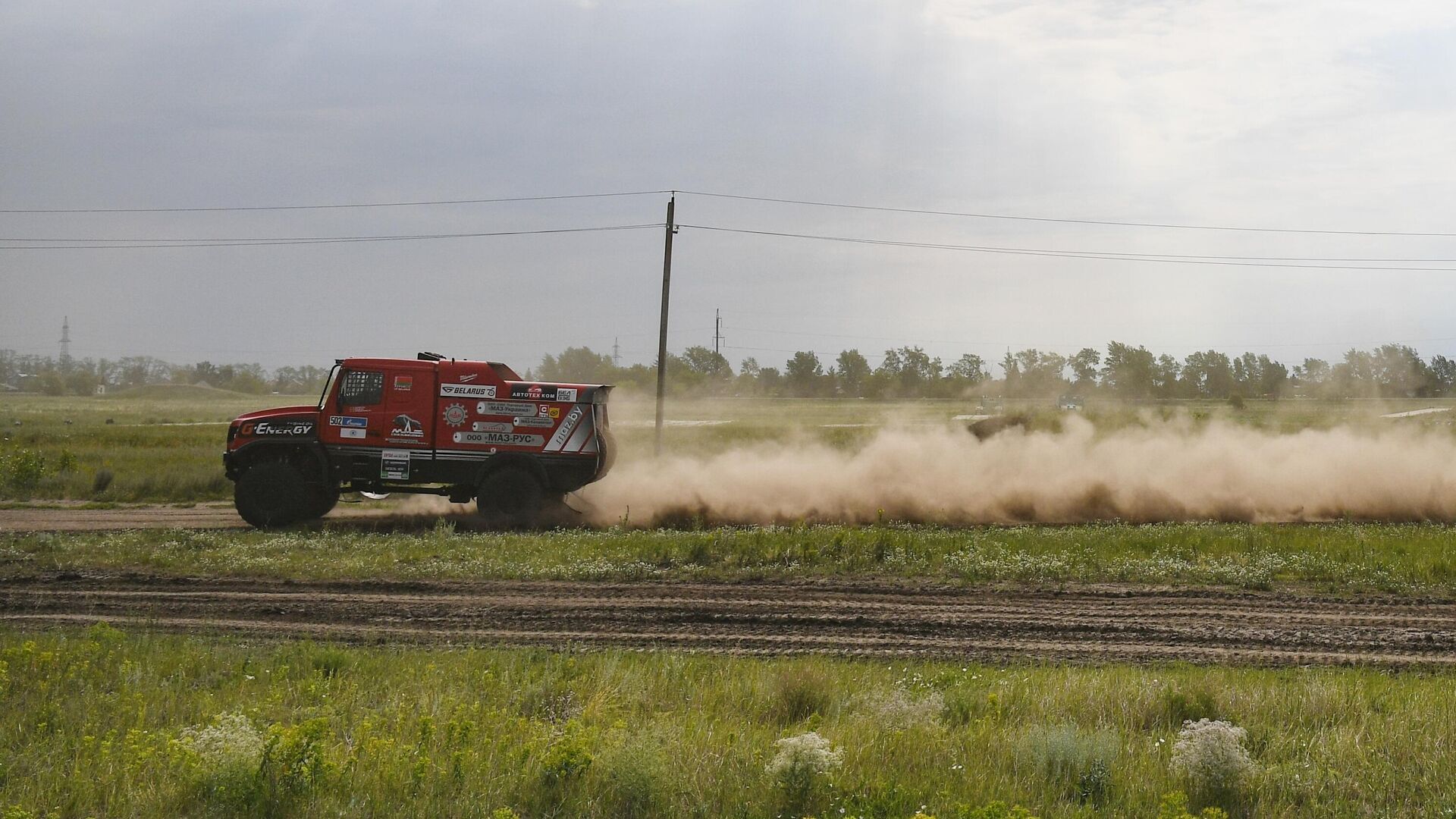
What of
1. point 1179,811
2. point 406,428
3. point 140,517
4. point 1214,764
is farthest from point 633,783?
point 140,517

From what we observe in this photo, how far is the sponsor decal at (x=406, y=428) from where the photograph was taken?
20.6 m

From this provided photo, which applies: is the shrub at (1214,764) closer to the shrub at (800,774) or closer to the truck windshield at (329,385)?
→ the shrub at (800,774)

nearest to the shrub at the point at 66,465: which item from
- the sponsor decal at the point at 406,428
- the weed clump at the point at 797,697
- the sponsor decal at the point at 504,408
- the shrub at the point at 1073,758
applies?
the sponsor decal at the point at 406,428

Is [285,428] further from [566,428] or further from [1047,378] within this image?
[1047,378]

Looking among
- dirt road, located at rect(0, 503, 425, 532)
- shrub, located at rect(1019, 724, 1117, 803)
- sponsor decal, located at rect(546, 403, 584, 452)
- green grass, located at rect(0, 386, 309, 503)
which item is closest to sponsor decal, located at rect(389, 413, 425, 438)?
sponsor decal, located at rect(546, 403, 584, 452)

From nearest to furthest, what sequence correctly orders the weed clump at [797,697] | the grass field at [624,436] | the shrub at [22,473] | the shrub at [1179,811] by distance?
the shrub at [1179,811] → the weed clump at [797,697] → the shrub at [22,473] → the grass field at [624,436]

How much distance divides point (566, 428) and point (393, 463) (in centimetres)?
354

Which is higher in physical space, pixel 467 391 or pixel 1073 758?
pixel 467 391

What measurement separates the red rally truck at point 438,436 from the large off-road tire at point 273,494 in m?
0.02

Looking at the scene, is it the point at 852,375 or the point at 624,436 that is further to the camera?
the point at 852,375

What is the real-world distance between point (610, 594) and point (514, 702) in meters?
5.50

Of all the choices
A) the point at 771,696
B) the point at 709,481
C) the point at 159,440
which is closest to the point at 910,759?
the point at 771,696

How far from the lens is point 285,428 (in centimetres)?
2081

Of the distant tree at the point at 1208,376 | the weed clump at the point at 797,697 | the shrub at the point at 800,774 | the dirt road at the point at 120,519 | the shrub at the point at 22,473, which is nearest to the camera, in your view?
the shrub at the point at 800,774
